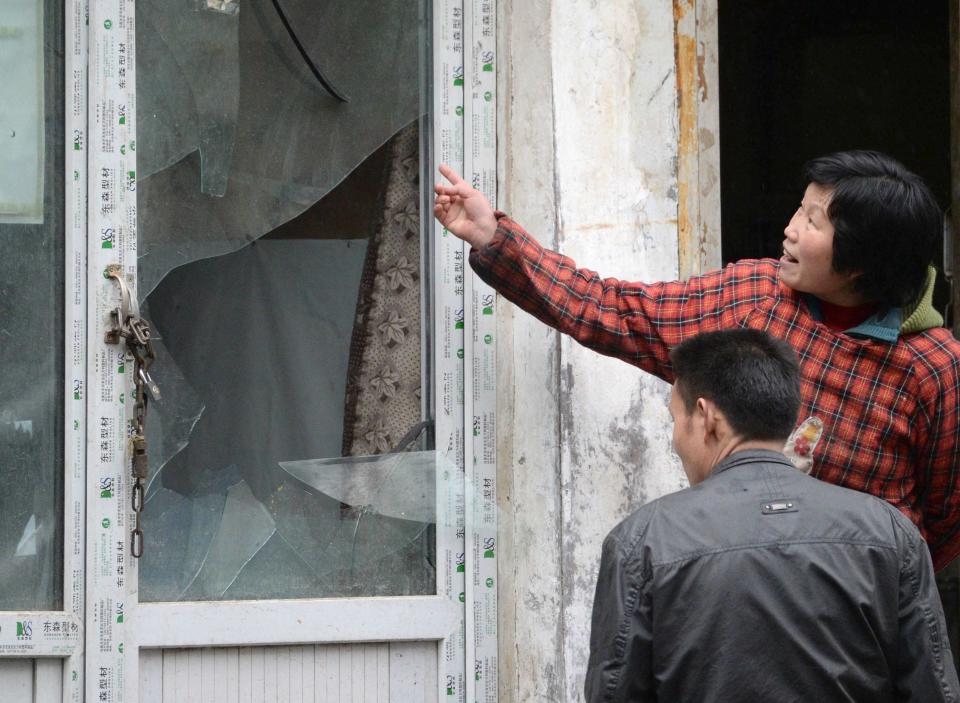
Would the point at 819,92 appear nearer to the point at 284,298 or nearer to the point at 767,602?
the point at 284,298

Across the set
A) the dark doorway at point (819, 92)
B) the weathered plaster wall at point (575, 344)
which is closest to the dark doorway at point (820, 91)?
the dark doorway at point (819, 92)

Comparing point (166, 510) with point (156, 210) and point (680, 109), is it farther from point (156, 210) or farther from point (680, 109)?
point (680, 109)

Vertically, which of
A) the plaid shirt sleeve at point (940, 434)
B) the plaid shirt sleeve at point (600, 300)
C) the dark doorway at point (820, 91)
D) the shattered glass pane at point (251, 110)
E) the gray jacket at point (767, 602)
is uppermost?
the dark doorway at point (820, 91)

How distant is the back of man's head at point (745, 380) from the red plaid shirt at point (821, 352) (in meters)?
0.38

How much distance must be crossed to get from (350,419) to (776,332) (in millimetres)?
1033

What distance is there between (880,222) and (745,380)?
565mm

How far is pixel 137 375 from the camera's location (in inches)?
109

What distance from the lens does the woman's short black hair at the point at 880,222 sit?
230cm

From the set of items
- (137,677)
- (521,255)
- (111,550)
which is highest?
(521,255)

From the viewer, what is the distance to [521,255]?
99.7 inches

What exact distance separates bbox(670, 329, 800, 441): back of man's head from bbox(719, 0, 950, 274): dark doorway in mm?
3877

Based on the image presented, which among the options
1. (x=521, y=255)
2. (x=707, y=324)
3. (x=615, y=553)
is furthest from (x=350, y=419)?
(x=615, y=553)

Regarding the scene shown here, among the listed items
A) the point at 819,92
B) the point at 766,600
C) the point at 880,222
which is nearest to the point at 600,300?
the point at 880,222

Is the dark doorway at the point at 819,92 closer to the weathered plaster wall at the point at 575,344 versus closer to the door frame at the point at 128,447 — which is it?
the weathered plaster wall at the point at 575,344
